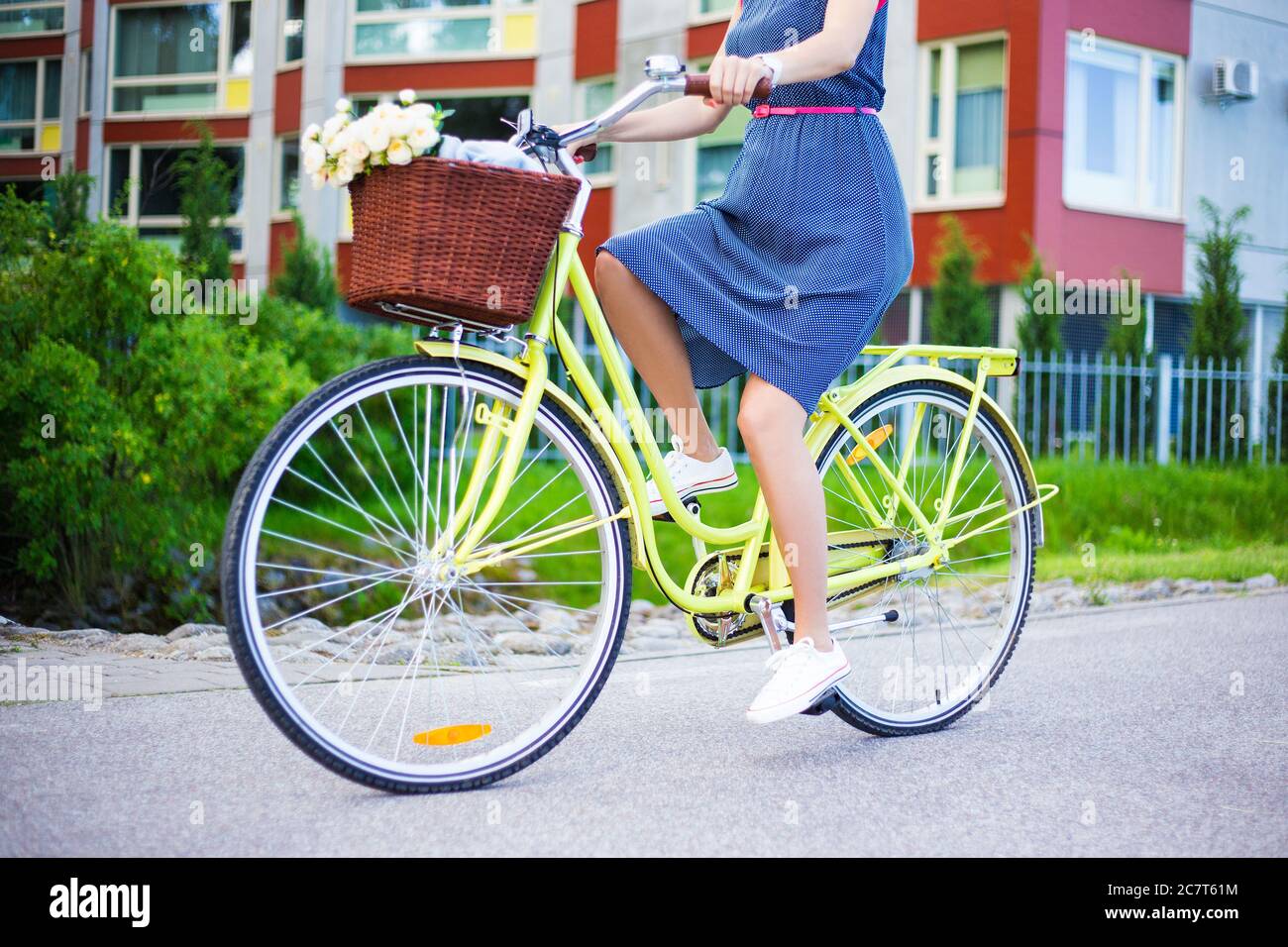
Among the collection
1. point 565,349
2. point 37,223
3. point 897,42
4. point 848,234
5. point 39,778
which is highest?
point 897,42

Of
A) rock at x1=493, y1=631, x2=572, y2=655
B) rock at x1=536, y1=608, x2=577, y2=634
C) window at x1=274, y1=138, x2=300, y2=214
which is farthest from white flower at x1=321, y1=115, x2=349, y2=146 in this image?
window at x1=274, y1=138, x2=300, y2=214

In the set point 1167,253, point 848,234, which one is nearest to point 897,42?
point 1167,253

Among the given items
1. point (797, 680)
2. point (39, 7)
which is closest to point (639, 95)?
point (797, 680)

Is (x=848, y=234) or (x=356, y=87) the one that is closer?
(x=848, y=234)

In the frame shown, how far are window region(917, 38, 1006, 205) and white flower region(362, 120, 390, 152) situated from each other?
44.8ft

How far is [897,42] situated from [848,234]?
1359cm

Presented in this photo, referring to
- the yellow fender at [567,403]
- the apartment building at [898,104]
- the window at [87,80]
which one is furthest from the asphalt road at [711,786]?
the window at [87,80]

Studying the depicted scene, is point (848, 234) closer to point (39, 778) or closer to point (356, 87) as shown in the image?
point (39, 778)

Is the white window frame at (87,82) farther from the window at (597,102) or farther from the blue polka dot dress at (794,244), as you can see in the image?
the blue polka dot dress at (794,244)

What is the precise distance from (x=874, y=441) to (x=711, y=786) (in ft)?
3.41

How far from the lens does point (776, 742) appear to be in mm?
3537

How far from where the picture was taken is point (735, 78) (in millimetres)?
2836

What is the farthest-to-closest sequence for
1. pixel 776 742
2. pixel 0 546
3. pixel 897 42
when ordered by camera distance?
pixel 897 42 < pixel 0 546 < pixel 776 742

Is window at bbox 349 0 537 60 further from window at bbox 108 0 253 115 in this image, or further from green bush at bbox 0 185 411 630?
green bush at bbox 0 185 411 630
